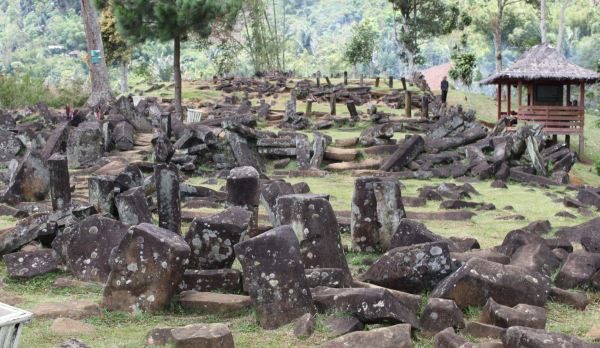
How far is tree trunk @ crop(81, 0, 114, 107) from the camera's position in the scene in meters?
31.7

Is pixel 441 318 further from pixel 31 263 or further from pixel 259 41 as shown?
pixel 259 41

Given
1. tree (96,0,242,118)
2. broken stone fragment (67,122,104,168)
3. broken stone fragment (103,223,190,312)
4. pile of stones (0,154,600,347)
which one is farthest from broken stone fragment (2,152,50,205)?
tree (96,0,242,118)

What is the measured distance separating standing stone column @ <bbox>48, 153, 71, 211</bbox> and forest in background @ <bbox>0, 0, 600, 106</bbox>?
1973cm

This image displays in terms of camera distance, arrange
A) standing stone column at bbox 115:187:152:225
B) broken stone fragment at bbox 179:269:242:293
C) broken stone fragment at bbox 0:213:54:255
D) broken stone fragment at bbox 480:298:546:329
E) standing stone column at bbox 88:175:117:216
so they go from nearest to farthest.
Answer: broken stone fragment at bbox 480:298:546:329, broken stone fragment at bbox 179:269:242:293, broken stone fragment at bbox 0:213:54:255, standing stone column at bbox 115:187:152:225, standing stone column at bbox 88:175:117:216

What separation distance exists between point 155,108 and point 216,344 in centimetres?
2282

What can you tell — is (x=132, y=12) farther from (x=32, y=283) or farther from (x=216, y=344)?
(x=216, y=344)

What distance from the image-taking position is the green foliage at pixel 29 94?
34.3 metres

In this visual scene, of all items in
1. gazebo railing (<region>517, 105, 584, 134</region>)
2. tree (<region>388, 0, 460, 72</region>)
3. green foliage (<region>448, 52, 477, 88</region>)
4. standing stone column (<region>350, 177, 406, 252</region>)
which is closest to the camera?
standing stone column (<region>350, 177, 406, 252</region>)

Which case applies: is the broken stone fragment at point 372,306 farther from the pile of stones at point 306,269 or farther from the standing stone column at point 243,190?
the standing stone column at point 243,190

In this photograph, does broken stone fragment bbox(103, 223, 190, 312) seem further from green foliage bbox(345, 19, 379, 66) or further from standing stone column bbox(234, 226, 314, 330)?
green foliage bbox(345, 19, 379, 66)

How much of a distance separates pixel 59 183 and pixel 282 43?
55201mm

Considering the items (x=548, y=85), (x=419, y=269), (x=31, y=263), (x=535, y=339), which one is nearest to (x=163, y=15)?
(x=548, y=85)

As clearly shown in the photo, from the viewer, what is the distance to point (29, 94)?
114ft

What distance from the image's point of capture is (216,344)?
6605mm
